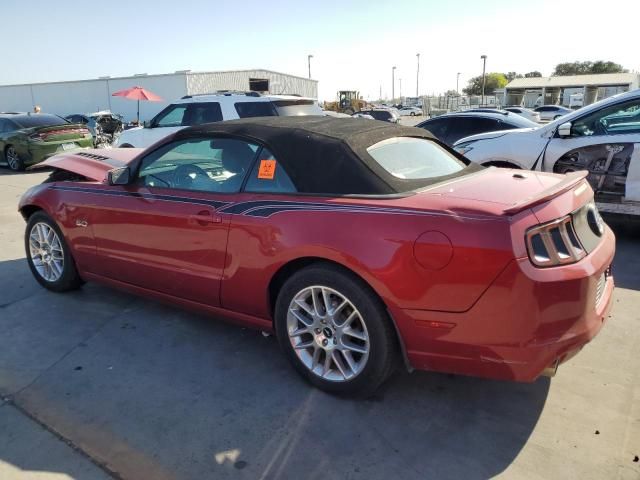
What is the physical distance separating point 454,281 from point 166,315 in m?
2.58

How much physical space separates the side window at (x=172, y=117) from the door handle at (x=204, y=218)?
275 inches

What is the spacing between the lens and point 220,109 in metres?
9.16

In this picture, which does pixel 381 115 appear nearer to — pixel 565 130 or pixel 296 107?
pixel 296 107

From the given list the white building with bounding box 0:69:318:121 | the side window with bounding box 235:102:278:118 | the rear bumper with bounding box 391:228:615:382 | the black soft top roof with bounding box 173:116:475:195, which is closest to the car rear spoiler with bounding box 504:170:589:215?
the rear bumper with bounding box 391:228:615:382

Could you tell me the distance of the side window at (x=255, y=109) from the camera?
8.80 metres

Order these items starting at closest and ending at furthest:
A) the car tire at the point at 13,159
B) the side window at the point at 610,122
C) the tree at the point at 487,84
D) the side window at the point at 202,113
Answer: the side window at the point at 610,122 < the side window at the point at 202,113 < the car tire at the point at 13,159 < the tree at the point at 487,84

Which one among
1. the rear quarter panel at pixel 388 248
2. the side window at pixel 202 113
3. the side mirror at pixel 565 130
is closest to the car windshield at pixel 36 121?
the side window at pixel 202 113

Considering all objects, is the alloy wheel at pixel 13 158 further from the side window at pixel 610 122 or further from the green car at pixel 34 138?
the side window at pixel 610 122

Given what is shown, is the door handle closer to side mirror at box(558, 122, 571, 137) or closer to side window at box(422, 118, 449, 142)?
side mirror at box(558, 122, 571, 137)

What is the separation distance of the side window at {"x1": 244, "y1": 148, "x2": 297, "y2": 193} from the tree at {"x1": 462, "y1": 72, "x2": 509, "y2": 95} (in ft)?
303

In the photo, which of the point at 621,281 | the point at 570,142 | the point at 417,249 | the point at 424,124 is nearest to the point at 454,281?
the point at 417,249

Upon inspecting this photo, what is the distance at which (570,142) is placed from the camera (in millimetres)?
6074

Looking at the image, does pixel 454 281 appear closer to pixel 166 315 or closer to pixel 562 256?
pixel 562 256

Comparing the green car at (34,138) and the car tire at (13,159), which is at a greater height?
the green car at (34,138)
